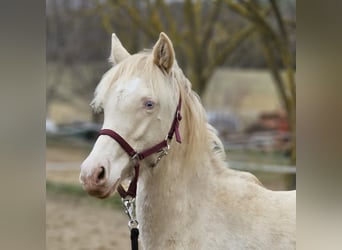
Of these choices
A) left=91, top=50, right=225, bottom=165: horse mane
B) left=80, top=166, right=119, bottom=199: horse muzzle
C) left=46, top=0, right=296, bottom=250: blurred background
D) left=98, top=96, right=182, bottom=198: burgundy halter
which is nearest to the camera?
left=80, top=166, right=119, bottom=199: horse muzzle

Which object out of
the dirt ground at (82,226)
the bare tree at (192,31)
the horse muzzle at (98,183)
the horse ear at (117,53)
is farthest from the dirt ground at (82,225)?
the horse muzzle at (98,183)

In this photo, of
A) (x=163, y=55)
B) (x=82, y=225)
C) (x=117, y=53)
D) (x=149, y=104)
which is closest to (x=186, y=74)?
(x=82, y=225)

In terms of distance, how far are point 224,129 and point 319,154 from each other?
54.3 ft

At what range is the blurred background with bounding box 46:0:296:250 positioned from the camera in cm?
812

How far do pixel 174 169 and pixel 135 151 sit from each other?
0.82 ft

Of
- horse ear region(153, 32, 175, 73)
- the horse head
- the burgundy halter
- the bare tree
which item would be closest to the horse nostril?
the horse head

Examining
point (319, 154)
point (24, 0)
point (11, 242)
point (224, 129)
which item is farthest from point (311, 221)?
point (224, 129)

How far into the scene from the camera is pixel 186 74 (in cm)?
1345

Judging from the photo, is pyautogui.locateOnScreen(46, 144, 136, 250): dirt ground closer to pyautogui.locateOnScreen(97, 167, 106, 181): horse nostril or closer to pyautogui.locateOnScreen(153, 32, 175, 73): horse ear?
pyautogui.locateOnScreen(153, 32, 175, 73): horse ear

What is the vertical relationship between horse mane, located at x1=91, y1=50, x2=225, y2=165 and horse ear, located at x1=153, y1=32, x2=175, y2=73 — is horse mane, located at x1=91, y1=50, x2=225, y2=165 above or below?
below

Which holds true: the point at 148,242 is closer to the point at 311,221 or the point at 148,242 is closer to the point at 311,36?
the point at 311,221

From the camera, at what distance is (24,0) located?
1.05 metres

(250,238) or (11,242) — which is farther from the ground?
(11,242)

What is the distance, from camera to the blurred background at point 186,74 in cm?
812
